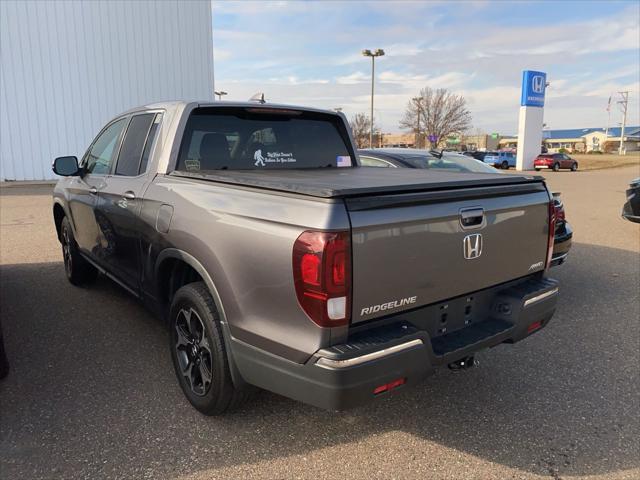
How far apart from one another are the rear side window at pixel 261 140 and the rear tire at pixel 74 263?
251cm

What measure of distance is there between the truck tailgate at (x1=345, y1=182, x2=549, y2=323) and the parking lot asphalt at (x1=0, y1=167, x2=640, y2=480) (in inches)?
34.9

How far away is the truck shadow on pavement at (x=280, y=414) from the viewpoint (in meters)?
2.69

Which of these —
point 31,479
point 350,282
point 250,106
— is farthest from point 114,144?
point 350,282

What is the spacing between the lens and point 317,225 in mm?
2162

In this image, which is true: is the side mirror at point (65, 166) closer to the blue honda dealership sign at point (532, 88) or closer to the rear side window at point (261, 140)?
the rear side window at point (261, 140)

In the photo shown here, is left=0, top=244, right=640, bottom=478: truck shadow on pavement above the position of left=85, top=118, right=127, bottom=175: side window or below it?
below

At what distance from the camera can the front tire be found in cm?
276

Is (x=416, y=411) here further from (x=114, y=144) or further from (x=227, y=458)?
(x=114, y=144)

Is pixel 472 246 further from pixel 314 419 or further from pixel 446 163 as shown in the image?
pixel 446 163

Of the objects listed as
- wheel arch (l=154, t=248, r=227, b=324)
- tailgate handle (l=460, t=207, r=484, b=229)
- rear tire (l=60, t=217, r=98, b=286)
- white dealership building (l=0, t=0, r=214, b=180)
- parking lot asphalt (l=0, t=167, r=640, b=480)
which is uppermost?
white dealership building (l=0, t=0, r=214, b=180)

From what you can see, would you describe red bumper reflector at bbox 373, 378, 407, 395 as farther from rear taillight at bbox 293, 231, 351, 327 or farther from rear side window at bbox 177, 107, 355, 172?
rear side window at bbox 177, 107, 355, 172

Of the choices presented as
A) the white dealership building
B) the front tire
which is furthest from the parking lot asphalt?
the white dealership building

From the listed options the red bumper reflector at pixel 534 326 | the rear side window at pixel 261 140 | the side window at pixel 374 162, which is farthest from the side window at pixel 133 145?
the side window at pixel 374 162

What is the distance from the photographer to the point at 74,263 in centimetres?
552
